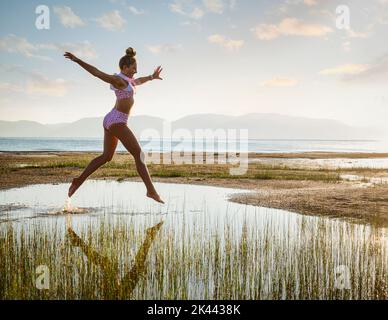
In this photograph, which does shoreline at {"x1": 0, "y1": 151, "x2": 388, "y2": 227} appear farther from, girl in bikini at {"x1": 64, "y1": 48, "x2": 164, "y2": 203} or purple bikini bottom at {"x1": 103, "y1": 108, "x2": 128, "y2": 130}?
purple bikini bottom at {"x1": 103, "y1": 108, "x2": 128, "y2": 130}

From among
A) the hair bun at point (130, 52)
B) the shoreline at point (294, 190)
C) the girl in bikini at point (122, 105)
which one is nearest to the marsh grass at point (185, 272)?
the girl in bikini at point (122, 105)

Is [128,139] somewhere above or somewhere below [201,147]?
below

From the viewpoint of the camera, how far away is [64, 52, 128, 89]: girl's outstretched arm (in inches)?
202

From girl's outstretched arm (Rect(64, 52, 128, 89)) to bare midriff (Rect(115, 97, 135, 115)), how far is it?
0.27m

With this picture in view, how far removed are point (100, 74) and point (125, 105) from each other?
796 millimetres

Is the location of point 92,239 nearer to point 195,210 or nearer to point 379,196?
point 195,210

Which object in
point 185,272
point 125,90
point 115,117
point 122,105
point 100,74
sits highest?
point 100,74

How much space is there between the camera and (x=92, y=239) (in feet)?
21.9

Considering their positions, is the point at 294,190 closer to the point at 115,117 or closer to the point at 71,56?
the point at 115,117

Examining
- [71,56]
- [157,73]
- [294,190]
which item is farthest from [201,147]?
[71,56]

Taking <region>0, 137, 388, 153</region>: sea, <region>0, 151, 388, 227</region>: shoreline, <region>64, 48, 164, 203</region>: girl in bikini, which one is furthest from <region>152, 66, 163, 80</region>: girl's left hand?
<region>0, 137, 388, 153</region>: sea

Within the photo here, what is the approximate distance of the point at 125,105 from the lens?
623cm
